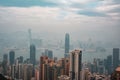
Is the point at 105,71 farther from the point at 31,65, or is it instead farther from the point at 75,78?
the point at 31,65

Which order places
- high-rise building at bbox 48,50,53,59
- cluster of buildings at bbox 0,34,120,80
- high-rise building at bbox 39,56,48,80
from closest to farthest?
cluster of buildings at bbox 0,34,120,80, high-rise building at bbox 39,56,48,80, high-rise building at bbox 48,50,53,59

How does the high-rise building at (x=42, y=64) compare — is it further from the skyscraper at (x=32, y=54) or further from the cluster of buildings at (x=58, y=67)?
the skyscraper at (x=32, y=54)

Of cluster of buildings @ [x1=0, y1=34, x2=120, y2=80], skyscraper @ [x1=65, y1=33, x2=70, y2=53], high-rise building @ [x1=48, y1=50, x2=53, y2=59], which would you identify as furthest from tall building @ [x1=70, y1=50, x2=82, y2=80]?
high-rise building @ [x1=48, y1=50, x2=53, y2=59]

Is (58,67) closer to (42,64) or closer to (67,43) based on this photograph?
(42,64)

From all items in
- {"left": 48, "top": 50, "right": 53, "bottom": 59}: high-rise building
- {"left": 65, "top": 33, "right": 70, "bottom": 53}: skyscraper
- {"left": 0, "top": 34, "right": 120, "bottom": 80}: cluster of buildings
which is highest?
{"left": 65, "top": 33, "right": 70, "bottom": 53}: skyscraper

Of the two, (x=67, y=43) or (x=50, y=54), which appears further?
(x=50, y=54)

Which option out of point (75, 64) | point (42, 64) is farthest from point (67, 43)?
point (42, 64)

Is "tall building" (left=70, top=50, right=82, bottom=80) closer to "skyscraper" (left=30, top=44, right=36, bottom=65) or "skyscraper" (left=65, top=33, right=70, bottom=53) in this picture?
"skyscraper" (left=65, top=33, right=70, bottom=53)

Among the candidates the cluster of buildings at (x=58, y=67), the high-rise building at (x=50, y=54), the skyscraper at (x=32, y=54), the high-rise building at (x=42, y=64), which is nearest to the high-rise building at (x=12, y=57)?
the cluster of buildings at (x=58, y=67)
